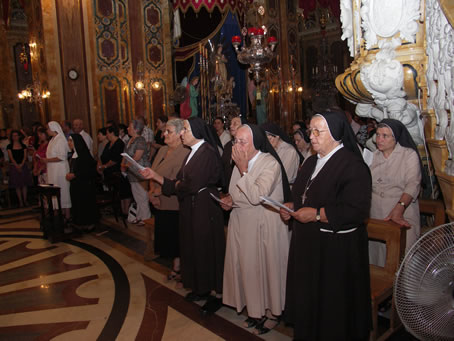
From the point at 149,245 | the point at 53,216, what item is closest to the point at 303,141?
the point at 149,245

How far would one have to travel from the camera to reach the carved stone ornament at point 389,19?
3059 millimetres

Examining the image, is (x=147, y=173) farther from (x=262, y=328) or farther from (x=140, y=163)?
(x=140, y=163)

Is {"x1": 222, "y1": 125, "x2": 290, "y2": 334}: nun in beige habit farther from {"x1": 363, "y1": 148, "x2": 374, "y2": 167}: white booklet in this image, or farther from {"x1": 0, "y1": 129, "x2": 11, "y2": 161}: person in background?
{"x1": 0, "y1": 129, "x2": 11, "y2": 161}: person in background

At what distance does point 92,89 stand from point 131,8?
2683 mm

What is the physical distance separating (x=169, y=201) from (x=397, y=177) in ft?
7.39

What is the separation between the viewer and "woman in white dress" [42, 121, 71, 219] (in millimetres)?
6160

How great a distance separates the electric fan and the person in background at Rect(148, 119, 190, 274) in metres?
2.56

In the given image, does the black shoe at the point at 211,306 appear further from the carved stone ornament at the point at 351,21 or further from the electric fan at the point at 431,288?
the carved stone ornament at the point at 351,21

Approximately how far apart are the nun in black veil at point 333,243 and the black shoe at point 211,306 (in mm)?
1170

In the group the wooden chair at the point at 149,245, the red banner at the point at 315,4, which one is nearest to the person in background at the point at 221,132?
the wooden chair at the point at 149,245

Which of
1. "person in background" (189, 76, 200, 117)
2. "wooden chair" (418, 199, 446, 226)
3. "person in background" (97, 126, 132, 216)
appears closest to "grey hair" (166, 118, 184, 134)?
"wooden chair" (418, 199, 446, 226)

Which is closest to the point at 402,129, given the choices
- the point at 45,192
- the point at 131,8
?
the point at 45,192

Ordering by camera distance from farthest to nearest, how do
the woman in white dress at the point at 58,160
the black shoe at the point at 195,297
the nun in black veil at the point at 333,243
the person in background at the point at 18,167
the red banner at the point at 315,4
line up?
the red banner at the point at 315,4
the person in background at the point at 18,167
the woman in white dress at the point at 58,160
the black shoe at the point at 195,297
the nun in black veil at the point at 333,243

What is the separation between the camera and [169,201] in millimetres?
3896
